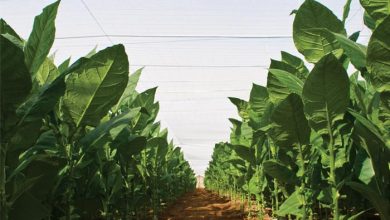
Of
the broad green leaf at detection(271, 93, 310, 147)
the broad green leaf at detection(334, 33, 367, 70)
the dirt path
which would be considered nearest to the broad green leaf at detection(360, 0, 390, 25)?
the broad green leaf at detection(334, 33, 367, 70)

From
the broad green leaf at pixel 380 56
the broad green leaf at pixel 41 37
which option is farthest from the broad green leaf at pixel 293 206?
the broad green leaf at pixel 41 37

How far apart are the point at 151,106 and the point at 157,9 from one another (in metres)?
4.42

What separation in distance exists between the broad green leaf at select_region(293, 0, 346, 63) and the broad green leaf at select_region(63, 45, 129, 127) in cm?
83

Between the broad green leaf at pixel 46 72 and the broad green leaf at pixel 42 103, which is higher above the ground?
the broad green leaf at pixel 46 72

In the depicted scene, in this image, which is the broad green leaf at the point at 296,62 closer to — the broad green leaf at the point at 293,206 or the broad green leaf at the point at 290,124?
the broad green leaf at the point at 290,124

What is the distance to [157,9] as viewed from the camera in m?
7.58

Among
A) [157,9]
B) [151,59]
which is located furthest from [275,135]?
[151,59]

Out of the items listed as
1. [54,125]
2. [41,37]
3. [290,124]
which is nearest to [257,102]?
Answer: [290,124]

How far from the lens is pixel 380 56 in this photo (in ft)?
4.95

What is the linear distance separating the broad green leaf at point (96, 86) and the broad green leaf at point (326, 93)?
32.7 inches

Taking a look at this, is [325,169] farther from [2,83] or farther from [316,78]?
[2,83]

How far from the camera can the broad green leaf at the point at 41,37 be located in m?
1.64

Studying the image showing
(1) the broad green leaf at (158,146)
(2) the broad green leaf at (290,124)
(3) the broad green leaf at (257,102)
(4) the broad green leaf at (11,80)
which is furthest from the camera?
(1) the broad green leaf at (158,146)

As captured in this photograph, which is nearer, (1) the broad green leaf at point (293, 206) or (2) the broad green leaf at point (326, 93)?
(2) the broad green leaf at point (326, 93)
